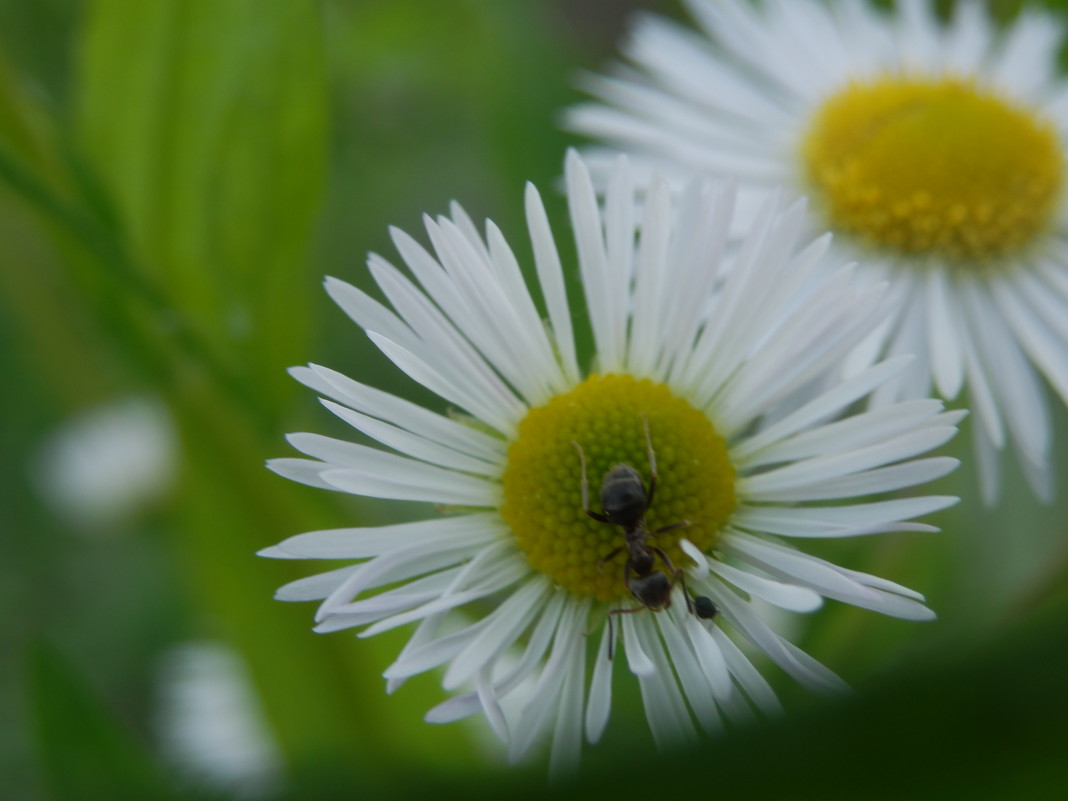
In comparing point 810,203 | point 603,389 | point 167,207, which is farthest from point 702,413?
point 167,207

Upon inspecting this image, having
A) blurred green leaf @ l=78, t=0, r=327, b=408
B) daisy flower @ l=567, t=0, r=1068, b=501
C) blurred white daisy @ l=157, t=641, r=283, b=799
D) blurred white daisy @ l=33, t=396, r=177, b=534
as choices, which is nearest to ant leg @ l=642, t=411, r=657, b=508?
daisy flower @ l=567, t=0, r=1068, b=501

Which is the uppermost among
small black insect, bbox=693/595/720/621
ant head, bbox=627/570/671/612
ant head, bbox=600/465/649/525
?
ant head, bbox=600/465/649/525

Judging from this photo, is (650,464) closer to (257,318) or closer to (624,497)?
(624,497)

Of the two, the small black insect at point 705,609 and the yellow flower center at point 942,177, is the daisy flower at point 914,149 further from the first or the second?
the small black insect at point 705,609

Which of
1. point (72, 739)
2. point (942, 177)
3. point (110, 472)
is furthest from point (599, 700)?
point (110, 472)

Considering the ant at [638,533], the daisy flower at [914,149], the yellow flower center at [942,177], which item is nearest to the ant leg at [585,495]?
the ant at [638,533]

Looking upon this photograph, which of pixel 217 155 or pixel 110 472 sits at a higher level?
pixel 110 472

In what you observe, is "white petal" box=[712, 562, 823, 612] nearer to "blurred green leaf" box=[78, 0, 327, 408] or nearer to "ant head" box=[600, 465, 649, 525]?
"ant head" box=[600, 465, 649, 525]
